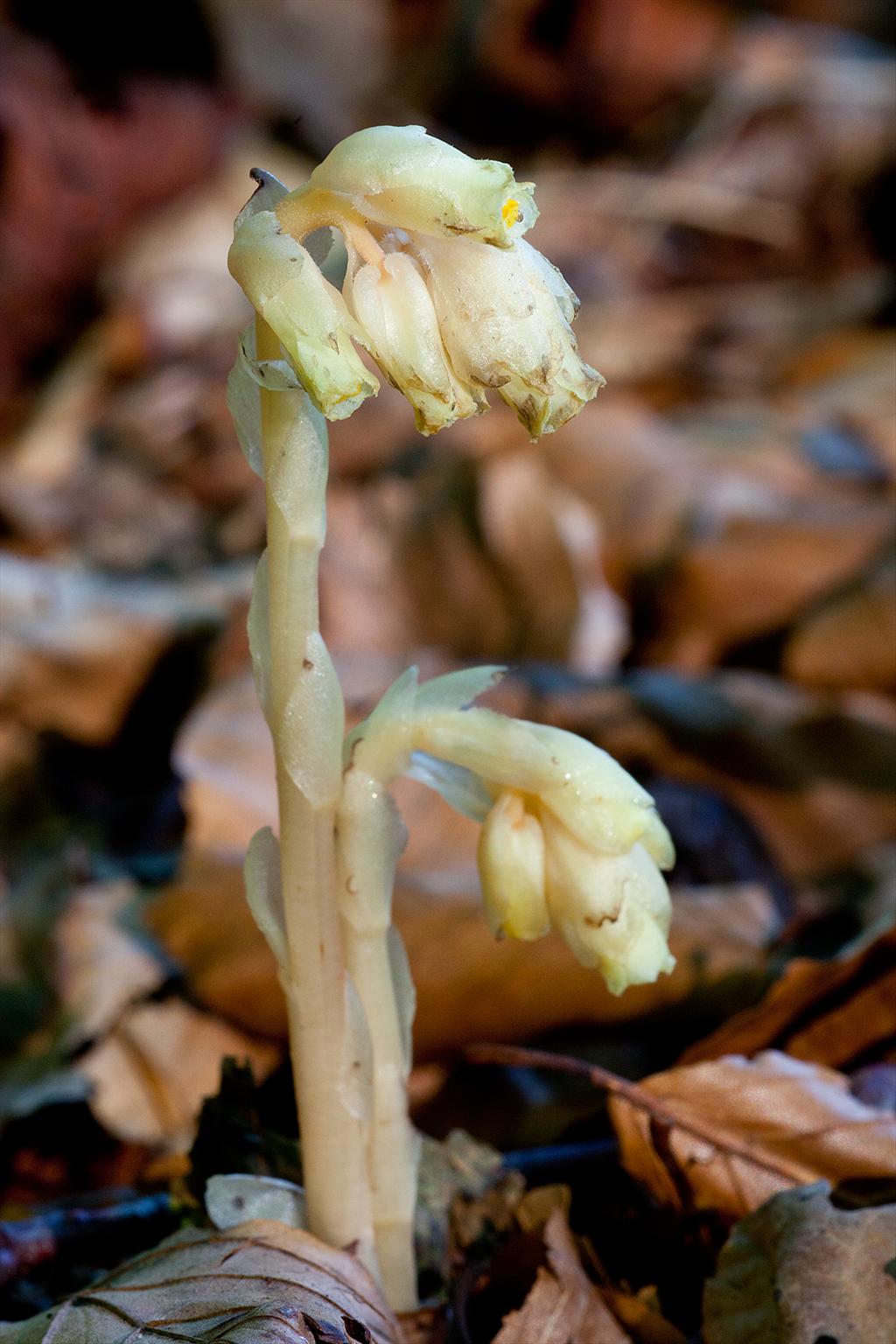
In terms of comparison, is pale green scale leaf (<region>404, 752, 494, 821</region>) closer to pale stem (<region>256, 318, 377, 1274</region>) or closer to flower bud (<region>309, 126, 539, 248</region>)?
pale stem (<region>256, 318, 377, 1274</region>)

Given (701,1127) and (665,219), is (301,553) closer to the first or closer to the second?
(701,1127)

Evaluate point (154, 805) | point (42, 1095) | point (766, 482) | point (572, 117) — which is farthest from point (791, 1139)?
point (572, 117)

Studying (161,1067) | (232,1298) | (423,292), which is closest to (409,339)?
(423,292)

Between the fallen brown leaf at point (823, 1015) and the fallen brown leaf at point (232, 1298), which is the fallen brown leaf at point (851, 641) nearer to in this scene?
the fallen brown leaf at point (823, 1015)

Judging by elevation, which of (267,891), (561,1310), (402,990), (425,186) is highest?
(425,186)

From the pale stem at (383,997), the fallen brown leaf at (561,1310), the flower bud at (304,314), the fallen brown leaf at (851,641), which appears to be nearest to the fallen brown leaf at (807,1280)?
the fallen brown leaf at (561,1310)

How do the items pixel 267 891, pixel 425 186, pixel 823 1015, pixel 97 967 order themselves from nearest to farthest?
pixel 425 186 → pixel 267 891 → pixel 823 1015 → pixel 97 967

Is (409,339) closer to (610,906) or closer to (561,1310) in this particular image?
(610,906)

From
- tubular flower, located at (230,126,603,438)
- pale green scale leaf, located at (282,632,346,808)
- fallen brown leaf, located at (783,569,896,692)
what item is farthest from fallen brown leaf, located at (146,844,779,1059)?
fallen brown leaf, located at (783,569,896,692)
